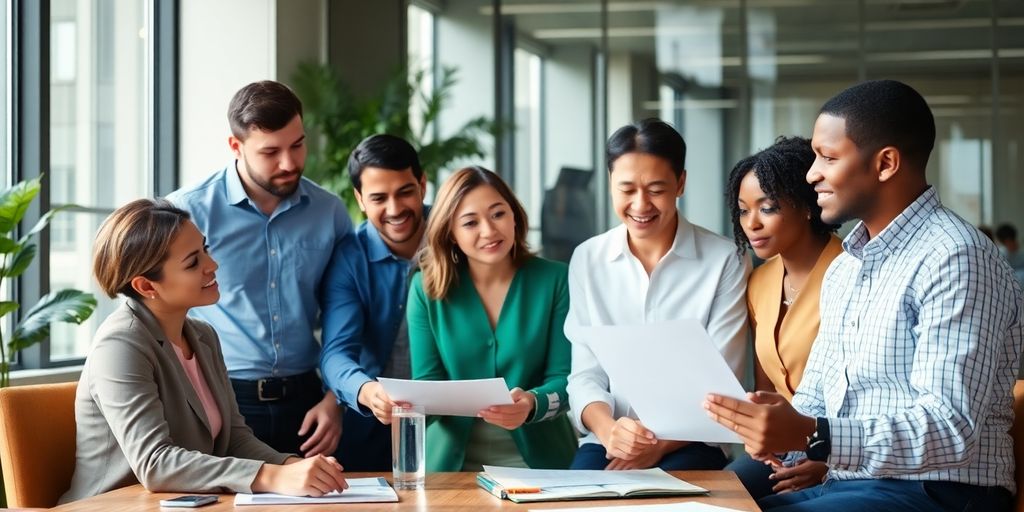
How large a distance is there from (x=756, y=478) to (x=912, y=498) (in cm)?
70

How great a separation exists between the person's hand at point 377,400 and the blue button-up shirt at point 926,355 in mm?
1027

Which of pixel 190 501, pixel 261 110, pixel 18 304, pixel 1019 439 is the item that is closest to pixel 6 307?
pixel 18 304

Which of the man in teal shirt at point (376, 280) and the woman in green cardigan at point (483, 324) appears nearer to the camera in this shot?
the woman in green cardigan at point (483, 324)

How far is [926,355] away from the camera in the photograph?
2.07 m

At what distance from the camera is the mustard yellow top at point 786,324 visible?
2785mm

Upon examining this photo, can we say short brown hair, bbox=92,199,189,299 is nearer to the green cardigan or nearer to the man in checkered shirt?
the green cardigan

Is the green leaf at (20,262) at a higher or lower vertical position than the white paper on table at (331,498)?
higher

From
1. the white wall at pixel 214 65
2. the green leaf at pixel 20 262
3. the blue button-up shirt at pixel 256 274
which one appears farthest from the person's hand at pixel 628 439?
the white wall at pixel 214 65

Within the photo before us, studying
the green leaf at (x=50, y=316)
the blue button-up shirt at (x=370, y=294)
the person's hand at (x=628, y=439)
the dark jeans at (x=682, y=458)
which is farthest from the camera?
the green leaf at (x=50, y=316)

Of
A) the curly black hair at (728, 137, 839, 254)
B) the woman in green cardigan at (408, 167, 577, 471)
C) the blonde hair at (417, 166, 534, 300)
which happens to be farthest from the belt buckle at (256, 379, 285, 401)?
the curly black hair at (728, 137, 839, 254)

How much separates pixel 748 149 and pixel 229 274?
5.78 meters

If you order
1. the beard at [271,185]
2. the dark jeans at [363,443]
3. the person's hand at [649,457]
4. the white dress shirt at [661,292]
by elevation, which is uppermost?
the beard at [271,185]

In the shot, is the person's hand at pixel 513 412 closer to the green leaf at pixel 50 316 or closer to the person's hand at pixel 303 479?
the person's hand at pixel 303 479

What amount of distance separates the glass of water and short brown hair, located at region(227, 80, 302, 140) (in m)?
1.25
